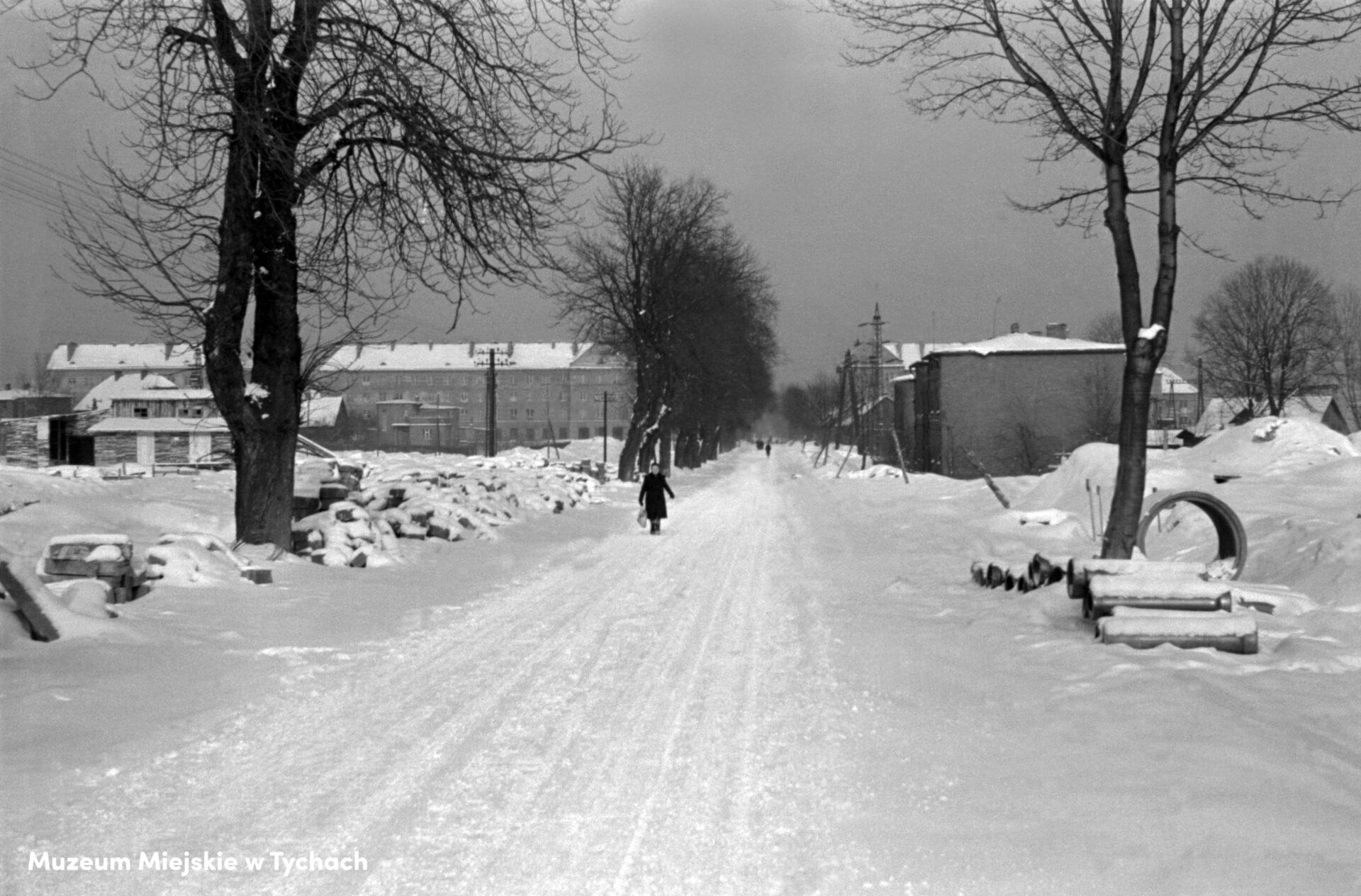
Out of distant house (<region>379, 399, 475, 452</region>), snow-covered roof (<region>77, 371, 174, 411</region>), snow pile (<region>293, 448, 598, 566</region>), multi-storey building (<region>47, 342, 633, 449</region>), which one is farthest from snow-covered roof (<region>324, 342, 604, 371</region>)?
snow pile (<region>293, 448, 598, 566</region>)

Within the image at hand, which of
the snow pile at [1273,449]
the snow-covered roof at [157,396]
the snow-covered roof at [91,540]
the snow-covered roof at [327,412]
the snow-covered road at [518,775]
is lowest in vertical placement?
the snow-covered road at [518,775]

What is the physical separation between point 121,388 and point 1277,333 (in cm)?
7437

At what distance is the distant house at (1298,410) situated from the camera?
6612cm

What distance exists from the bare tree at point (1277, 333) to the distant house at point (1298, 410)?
1392 mm

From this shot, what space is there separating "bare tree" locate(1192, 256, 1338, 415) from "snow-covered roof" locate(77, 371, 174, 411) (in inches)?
2395

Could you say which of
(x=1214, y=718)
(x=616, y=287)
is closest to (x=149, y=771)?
(x=1214, y=718)

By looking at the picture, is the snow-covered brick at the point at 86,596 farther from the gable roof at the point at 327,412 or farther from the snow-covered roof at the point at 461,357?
the snow-covered roof at the point at 461,357

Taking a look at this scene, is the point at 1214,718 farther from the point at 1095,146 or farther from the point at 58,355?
the point at 58,355

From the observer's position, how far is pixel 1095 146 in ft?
39.5

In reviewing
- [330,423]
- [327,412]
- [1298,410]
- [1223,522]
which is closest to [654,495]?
[1223,522]

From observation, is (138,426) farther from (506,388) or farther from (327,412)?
(506,388)

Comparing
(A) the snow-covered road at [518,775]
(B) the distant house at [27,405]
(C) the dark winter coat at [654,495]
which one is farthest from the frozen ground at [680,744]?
(B) the distant house at [27,405]

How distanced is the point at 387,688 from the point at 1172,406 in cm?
8981

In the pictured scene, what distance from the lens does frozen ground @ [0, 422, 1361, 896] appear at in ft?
14.1
